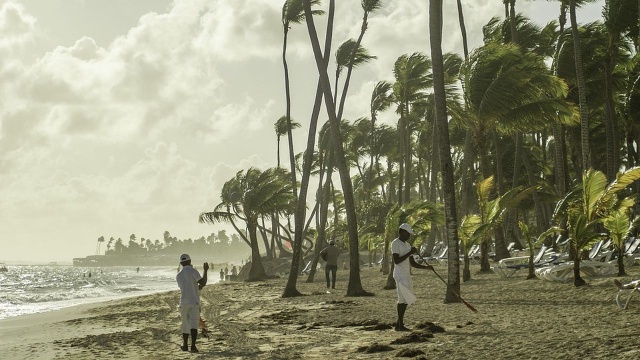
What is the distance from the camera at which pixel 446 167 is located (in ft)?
50.7

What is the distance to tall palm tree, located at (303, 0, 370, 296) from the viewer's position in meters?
19.9

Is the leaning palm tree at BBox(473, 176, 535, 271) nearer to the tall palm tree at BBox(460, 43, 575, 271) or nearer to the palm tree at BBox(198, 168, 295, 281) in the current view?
the tall palm tree at BBox(460, 43, 575, 271)

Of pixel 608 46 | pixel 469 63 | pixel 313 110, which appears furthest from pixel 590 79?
pixel 313 110

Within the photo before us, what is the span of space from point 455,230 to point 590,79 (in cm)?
1761

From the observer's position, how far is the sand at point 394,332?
8.09 m

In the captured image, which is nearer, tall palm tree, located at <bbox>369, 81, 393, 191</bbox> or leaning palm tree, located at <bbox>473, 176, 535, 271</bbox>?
leaning palm tree, located at <bbox>473, 176, 535, 271</bbox>

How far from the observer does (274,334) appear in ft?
39.9

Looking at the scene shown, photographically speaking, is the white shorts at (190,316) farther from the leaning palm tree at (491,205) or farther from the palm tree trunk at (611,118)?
the palm tree trunk at (611,118)

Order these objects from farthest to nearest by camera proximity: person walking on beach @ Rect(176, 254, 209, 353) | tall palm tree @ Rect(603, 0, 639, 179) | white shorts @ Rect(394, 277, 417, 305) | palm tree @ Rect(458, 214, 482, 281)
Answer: tall palm tree @ Rect(603, 0, 639, 179)
palm tree @ Rect(458, 214, 482, 281)
person walking on beach @ Rect(176, 254, 209, 353)
white shorts @ Rect(394, 277, 417, 305)

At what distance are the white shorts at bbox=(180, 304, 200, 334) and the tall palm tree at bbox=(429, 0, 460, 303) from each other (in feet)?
20.5

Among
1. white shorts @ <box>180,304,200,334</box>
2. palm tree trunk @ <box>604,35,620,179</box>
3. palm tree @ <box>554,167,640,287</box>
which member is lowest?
white shorts @ <box>180,304,200,334</box>

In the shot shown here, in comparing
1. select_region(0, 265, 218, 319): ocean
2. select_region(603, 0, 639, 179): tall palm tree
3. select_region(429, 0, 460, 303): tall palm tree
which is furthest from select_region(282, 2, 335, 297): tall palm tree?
select_region(0, 265, 218, 319): ocean

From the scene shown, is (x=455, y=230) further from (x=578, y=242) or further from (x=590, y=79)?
(x=590, y=79)

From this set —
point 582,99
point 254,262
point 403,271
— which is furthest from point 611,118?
point 254,262
